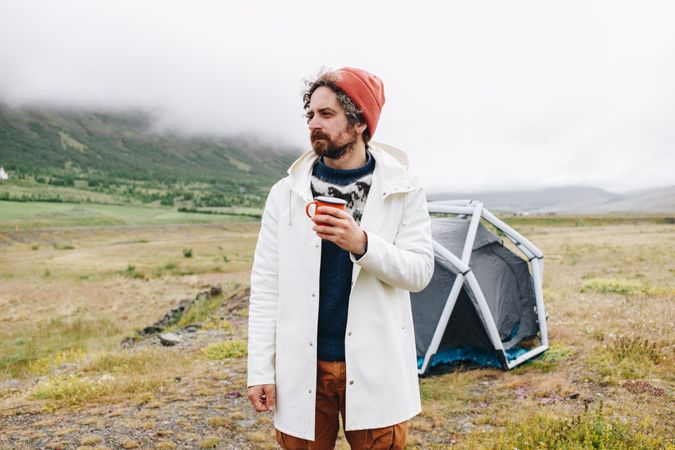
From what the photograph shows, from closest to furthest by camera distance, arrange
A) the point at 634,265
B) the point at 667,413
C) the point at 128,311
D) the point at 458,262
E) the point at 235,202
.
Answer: the point at 667,413
the point at 458,262
the point at 128,311
the point at 634,265
the point at 235,202

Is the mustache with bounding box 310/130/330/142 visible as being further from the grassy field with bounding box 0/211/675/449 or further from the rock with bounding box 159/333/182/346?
the rock with bounding box 159/333/182/346

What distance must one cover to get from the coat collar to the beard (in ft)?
0.52

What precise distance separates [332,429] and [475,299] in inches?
203

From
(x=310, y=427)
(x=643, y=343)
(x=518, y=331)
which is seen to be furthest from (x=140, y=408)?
(x=643, y=343)

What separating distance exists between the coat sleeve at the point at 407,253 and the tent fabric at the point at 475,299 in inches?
195

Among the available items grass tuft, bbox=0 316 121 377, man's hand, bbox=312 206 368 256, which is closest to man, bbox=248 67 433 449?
man's hand, bbox=312 206 368 256

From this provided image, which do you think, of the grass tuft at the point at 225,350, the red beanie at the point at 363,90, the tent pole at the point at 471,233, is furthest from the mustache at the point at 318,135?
the grass tuft at the point at 225,350

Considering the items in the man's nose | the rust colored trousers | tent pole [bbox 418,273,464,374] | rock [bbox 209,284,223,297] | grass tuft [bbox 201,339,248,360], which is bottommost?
rock [bbox 209,284,223,297]

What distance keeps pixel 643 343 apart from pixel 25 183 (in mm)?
140142

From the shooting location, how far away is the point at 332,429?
2.76 m

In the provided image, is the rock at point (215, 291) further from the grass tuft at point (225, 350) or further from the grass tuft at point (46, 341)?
the grass tuft at point (225, 350)

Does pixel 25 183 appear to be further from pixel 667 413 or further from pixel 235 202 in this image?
pixel 667 413

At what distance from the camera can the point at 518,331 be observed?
8508 mm

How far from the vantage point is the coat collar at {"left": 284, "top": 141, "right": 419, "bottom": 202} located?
2.58 meters
